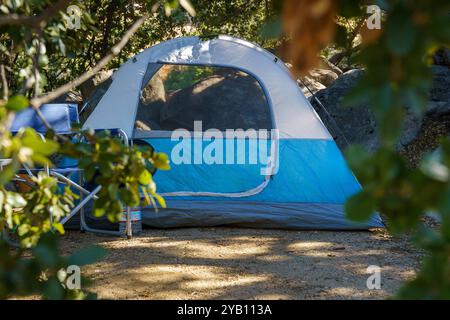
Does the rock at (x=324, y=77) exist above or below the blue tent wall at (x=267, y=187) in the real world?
above

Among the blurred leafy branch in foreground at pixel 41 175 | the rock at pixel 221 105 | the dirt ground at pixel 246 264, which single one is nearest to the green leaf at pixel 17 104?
the blurred leafy branch in foreground at pixel 41 175

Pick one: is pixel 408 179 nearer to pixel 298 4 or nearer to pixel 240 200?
pixel 298 4

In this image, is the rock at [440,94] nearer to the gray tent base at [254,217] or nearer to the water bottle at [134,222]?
the gray tent base at [254,217]

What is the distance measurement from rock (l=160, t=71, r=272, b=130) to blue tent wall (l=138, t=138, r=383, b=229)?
0.22 meters

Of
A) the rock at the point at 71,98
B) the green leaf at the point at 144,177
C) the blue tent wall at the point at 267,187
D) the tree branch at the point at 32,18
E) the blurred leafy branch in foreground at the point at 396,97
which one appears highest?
the rock at the point at 71,98

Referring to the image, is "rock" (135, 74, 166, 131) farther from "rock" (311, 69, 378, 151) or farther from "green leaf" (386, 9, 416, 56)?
"green leaf" (386, 9, 416, 56)

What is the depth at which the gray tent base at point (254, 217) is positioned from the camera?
203 inches

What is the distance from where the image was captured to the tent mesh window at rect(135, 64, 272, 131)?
211 inches

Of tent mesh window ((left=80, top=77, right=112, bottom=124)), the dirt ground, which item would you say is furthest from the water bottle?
tent mesh window ((left=80, top=77, right=112, bottom=124))

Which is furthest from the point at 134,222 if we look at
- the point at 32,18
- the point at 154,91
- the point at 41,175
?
the point at 32,18

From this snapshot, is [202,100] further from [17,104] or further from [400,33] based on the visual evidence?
[400,33]

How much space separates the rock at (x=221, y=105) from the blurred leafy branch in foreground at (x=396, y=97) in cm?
431

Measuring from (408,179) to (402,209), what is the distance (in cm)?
5
